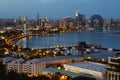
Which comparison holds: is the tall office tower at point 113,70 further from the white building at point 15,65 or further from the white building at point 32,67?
the white building at point 15,65

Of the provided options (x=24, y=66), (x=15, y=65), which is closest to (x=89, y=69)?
(x=24, y=66)

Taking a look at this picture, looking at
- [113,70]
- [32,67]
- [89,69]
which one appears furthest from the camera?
[32,67]

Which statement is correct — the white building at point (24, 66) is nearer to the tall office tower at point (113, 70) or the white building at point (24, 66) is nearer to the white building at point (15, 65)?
the white building at point (15, 65)

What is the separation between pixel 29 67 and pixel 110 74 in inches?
89.5

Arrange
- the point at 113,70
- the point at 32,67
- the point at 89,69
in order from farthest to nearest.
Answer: the point at 32,67
the point at 89,69
the point at 113,70

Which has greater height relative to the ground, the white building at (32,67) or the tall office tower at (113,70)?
the tall office tower at (113,70)

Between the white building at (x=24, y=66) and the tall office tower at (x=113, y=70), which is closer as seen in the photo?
the tall office tower at (x=113, y=70)

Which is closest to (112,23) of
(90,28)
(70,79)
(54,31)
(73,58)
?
(90,28)

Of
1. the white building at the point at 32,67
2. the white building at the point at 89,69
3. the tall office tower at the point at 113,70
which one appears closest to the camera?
the tall office tower at the point at 113,70

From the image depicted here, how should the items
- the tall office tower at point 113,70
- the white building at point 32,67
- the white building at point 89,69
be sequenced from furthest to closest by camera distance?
the white building at point 32,67 → the white building at point 89,69 → the tall office tower at point 113,70

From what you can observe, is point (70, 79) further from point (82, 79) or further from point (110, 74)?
point (110, 74)

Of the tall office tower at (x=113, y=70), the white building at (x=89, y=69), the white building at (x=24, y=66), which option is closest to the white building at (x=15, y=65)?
the white building at (x=24, y=66)

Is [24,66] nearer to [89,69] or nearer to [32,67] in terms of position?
[32,67]

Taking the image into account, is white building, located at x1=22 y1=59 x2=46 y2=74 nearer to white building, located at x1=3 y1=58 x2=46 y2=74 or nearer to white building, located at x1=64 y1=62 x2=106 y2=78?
white building, located at x1=3 y1=58 x2=46 y2=74
